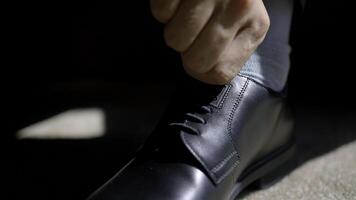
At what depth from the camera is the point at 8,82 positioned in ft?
3.32

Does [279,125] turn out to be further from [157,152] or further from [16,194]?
[16,194]

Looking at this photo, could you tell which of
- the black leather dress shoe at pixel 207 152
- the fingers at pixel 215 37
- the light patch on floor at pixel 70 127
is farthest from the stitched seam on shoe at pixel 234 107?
the light patch on floor at pixel 70 127

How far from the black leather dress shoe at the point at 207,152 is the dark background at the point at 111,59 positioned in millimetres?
301

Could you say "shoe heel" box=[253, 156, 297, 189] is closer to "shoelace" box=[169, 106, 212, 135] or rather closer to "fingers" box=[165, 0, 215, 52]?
"shoelace" box=[169, 106, 212, 135]

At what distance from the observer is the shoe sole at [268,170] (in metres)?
0.63

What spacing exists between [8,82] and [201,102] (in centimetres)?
55

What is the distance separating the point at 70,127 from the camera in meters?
0.87

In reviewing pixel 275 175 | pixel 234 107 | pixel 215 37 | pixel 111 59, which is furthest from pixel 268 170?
pixel 111 59

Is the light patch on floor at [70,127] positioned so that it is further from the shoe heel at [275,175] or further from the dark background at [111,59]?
the shoe heel at [275,175]

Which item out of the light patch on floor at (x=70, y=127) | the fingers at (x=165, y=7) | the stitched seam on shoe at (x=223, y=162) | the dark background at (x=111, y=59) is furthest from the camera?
the dark background at (x=111, y=59)

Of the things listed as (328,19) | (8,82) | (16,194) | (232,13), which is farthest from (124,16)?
(232,13)

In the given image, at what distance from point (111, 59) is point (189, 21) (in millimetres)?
623

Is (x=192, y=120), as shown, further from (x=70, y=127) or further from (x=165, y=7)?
(x=70, y=127)

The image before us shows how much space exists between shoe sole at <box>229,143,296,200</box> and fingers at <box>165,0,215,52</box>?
0.22 metres
